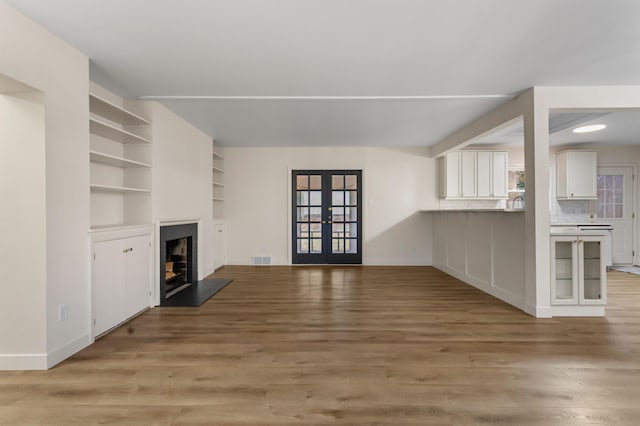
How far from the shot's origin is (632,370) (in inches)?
90.8

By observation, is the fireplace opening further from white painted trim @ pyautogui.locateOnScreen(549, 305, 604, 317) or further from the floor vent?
white painted trim @ pyautogui.locateOnScreen(549, 305, 604, 317)

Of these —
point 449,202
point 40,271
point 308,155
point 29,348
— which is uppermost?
point 308,155

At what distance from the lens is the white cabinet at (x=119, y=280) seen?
9.62 ft

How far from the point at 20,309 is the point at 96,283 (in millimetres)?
590

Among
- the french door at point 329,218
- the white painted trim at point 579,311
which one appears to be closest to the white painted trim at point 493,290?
the white painted trim at point 579,311

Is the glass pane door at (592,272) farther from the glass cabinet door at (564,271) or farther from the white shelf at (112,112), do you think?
the white shelf at (112,112)

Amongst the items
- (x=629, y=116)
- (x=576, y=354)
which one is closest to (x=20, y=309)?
(x=576, y=354)

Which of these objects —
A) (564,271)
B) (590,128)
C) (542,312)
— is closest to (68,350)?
(542,312)

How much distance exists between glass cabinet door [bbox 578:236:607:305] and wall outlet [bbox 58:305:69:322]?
4.92 metres

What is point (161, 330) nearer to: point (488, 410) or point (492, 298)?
point (488, 410)

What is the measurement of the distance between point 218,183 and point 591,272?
5989 mm

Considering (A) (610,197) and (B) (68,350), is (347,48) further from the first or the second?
(A) (610,197)

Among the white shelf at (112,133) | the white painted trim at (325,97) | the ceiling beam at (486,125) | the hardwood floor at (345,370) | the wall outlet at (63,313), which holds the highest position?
the white painted trim at (325,97)

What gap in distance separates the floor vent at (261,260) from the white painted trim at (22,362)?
4550mm
